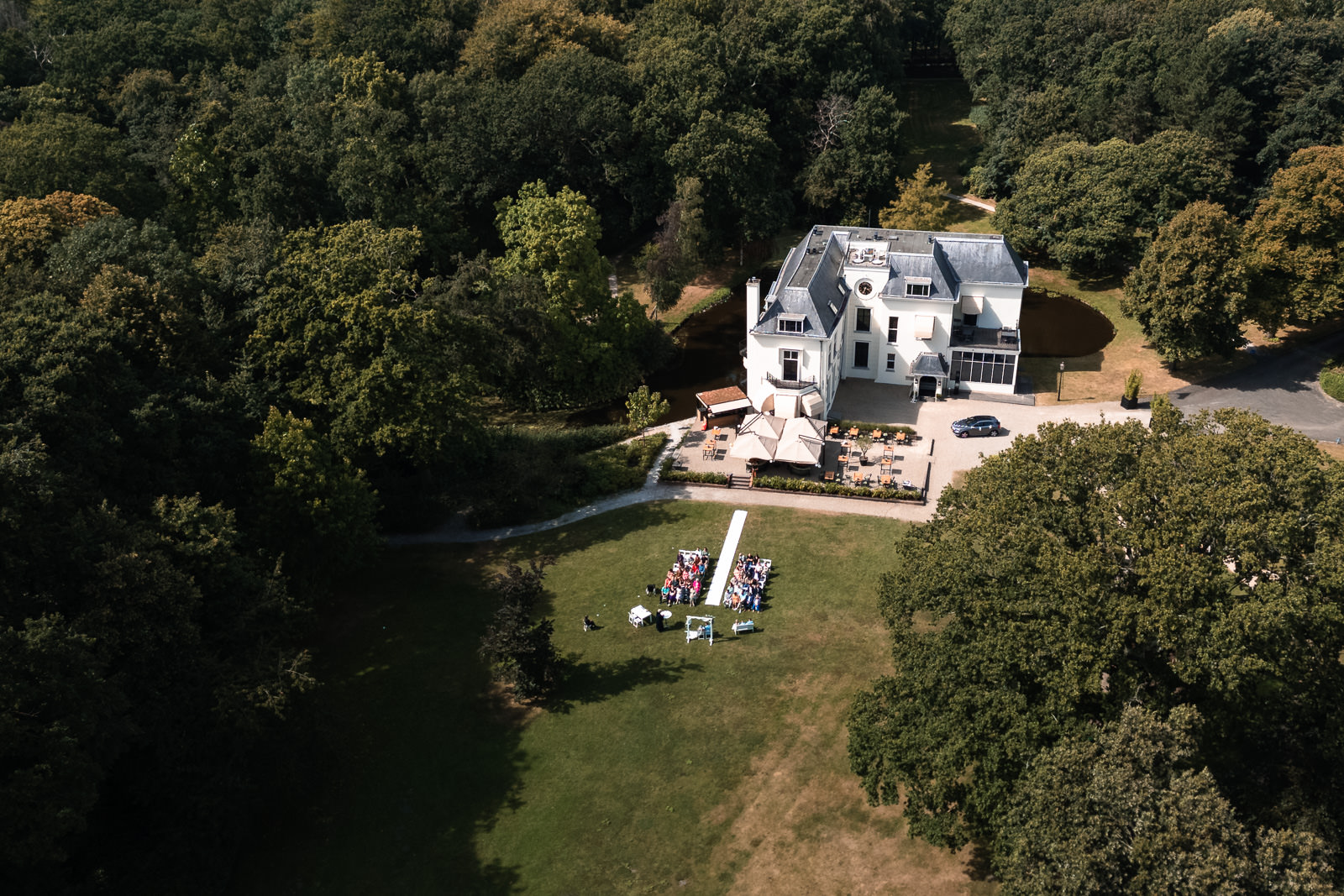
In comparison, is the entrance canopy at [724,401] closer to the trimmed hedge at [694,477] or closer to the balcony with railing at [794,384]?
the balcony with railing at [794,384]

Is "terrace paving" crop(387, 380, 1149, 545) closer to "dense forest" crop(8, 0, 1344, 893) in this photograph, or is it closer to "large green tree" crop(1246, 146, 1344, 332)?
"dense forest" crop(8, 0, 1344, 893)

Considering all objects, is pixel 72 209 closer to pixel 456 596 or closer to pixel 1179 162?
pixel 456 596

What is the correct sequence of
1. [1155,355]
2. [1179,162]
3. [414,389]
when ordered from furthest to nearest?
1. [1179,162]
2. [1155,355]
3. [414,389]

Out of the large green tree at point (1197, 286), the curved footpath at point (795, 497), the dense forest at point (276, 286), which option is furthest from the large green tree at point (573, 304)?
the large green tree at point (1197, 286)

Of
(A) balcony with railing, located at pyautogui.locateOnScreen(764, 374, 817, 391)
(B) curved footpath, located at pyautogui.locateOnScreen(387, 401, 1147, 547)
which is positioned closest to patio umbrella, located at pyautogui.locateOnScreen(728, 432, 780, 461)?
(B) curved footpath, located at pyautogui.locateOnScreen(387, 401, 1147, 547)

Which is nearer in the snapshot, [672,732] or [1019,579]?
[1019,579]

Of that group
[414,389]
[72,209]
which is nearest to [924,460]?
[414,389]
